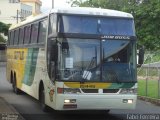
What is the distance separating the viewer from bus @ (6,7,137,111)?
558 inches

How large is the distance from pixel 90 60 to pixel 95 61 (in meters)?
0.14

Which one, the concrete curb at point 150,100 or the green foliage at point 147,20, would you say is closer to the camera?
the concrete curb at point 150,100

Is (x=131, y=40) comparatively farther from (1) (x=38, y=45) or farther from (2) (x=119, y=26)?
(1) (x=38, y=45)

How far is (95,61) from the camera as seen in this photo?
1437 cm

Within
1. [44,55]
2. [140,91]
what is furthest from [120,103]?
[140,91]

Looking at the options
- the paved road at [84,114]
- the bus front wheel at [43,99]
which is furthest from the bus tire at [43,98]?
the paved road at [84,114]

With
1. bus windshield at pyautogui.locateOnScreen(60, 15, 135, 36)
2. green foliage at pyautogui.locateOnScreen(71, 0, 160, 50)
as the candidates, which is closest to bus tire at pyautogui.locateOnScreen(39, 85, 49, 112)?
bus windshield at pyautogui.locateOnScreen(60, 15, 135, 36)

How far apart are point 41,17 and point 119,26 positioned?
326 centimetres

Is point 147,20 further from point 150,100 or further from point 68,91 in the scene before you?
point 68,91

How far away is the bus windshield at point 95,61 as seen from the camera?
1421cm

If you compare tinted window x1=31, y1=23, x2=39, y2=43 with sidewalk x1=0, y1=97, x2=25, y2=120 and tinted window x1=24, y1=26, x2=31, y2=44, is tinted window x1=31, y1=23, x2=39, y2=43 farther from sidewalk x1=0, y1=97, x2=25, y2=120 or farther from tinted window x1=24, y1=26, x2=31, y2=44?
sidewalk x1=0, y1=97, x2=25, y2=120

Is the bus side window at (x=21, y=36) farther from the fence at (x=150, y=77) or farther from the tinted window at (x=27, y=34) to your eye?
the fence at (x=150, y=77)

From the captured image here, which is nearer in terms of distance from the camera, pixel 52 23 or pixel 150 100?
pixel 52 23

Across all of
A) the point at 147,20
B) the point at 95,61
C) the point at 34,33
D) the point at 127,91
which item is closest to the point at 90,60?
the point at 95,61
